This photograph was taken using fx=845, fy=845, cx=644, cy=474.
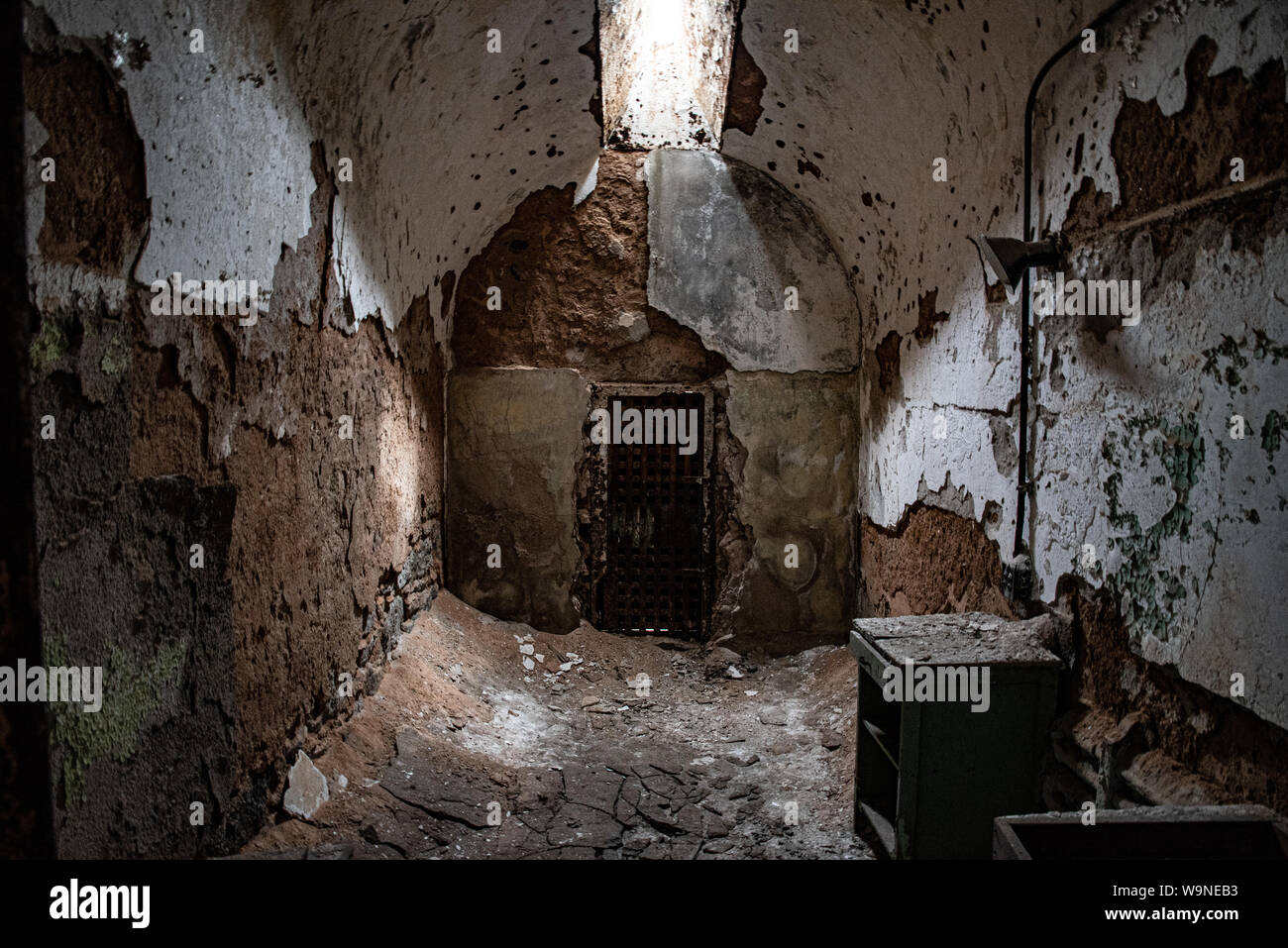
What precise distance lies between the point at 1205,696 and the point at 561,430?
12.9ft

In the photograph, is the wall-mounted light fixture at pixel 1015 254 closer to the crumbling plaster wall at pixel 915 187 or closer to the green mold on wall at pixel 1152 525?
the crumbling plaster wall at pixel 915 187

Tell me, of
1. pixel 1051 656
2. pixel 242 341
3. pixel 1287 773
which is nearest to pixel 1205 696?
pixel 1287 773

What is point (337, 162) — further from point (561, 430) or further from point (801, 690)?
point (801, 690)

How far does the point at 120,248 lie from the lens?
1.82m

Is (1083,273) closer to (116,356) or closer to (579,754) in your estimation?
(116,356)

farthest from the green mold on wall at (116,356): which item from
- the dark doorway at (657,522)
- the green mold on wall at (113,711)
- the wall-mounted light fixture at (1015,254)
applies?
the dark doorway at (657,522)

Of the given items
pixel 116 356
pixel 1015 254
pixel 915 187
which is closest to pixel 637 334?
pixel 915 187

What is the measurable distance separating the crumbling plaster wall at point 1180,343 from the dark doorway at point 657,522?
291 centimetres

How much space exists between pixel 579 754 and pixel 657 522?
76.0 inches

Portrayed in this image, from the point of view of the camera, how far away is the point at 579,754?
13.1 feet

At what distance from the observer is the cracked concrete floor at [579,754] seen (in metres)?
3.08

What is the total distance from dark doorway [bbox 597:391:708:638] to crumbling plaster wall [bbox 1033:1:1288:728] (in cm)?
291

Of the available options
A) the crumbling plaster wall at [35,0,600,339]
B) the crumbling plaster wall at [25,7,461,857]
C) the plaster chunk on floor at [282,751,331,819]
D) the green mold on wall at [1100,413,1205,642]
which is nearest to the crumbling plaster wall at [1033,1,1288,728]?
the green mold on wall at [1100,413,1205,642]

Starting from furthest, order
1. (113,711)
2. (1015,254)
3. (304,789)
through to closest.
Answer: (304,789) < (1015,254) < (113,711)
